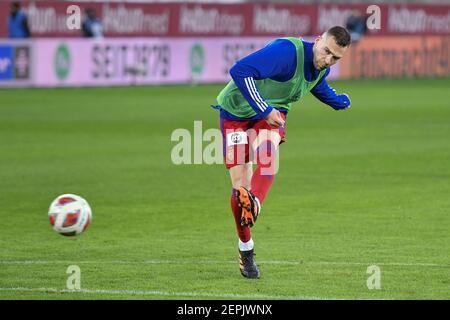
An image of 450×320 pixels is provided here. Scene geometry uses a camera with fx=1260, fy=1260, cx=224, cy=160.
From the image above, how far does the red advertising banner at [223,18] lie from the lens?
3741 cm

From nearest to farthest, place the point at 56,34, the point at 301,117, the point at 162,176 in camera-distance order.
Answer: the point at 162,176
the point at 301,117
the point at 56,34

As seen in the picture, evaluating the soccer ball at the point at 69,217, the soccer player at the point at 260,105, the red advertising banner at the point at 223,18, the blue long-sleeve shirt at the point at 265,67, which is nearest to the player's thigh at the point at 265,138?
the soccer player at the point at 260,105

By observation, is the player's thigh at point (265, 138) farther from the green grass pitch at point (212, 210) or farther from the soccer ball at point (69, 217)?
the soccer ball at point (69, 217)

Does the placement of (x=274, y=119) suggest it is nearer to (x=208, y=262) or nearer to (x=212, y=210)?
(x=208, y=262)

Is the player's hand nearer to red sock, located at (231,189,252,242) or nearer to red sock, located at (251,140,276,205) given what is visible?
red sock, located at (251,140,276,205)

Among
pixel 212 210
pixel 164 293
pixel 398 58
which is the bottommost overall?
pixel 398 58

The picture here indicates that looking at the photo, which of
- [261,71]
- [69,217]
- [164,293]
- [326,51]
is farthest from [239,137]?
[164,293]

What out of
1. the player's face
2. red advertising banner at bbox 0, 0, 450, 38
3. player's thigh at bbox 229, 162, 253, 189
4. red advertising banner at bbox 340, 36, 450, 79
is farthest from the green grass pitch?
red advertising banner at bbox 340, 36, 450, 79

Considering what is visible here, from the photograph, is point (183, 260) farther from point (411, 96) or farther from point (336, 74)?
point (336, 74)

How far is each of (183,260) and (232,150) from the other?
113cm

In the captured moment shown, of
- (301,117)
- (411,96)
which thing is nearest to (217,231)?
(301,117)

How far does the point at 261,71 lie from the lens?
10266mm

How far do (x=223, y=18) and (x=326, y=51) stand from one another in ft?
102

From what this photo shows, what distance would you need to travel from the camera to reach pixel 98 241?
1221cm
